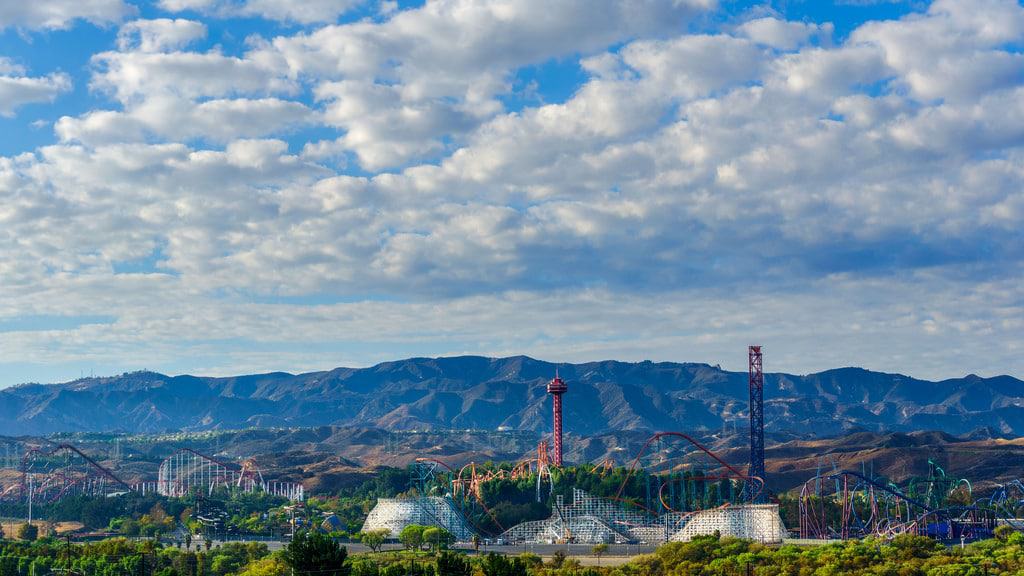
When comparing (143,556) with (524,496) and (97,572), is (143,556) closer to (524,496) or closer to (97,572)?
(97,572)

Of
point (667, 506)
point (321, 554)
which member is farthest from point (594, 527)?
point (321, 554)

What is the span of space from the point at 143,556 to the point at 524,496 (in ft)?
284

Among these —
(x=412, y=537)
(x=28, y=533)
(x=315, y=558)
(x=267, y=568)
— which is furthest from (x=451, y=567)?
(x=28, y=533)

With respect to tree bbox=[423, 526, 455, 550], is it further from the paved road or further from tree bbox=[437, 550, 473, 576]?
tree bbox=[437, 550, 473, 576]

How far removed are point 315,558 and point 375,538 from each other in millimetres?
60114

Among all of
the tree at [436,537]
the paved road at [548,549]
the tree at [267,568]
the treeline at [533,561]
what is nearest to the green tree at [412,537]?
the tree at [436,537]

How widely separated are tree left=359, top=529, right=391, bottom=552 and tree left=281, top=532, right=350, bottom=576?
53.6 m

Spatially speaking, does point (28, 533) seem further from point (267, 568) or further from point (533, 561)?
point (533, 561)

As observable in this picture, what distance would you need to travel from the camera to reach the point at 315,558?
9225 centimetres

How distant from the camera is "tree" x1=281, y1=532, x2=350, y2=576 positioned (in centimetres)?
9175

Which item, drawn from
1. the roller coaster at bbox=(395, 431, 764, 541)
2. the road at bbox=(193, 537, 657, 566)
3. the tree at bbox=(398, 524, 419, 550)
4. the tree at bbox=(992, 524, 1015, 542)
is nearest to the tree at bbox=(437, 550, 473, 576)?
the road at bbox=(193, 537, 657, 566)

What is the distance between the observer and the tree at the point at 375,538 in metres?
150

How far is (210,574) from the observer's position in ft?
412

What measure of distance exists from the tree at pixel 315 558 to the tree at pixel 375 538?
2112 inches
